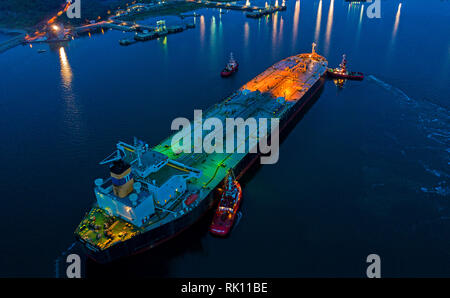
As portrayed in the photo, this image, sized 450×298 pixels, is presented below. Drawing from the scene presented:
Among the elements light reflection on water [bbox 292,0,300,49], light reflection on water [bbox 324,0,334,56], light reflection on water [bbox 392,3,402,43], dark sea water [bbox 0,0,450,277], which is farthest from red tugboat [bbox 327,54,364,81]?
light reflection on water [bbox 392,3,402,43]

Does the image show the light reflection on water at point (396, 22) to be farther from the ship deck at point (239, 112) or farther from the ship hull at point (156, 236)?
the ship hull at point (156, 236)

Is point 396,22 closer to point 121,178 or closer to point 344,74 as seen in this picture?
point 344,74

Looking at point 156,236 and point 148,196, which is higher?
point 148,196

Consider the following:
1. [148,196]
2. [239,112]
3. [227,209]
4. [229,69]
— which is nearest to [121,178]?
[148,196]

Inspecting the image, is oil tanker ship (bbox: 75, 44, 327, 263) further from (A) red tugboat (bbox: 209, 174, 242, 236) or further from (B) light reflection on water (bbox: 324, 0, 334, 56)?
(B) light reflection on water (bbox: 324, 0, 334, 56)
